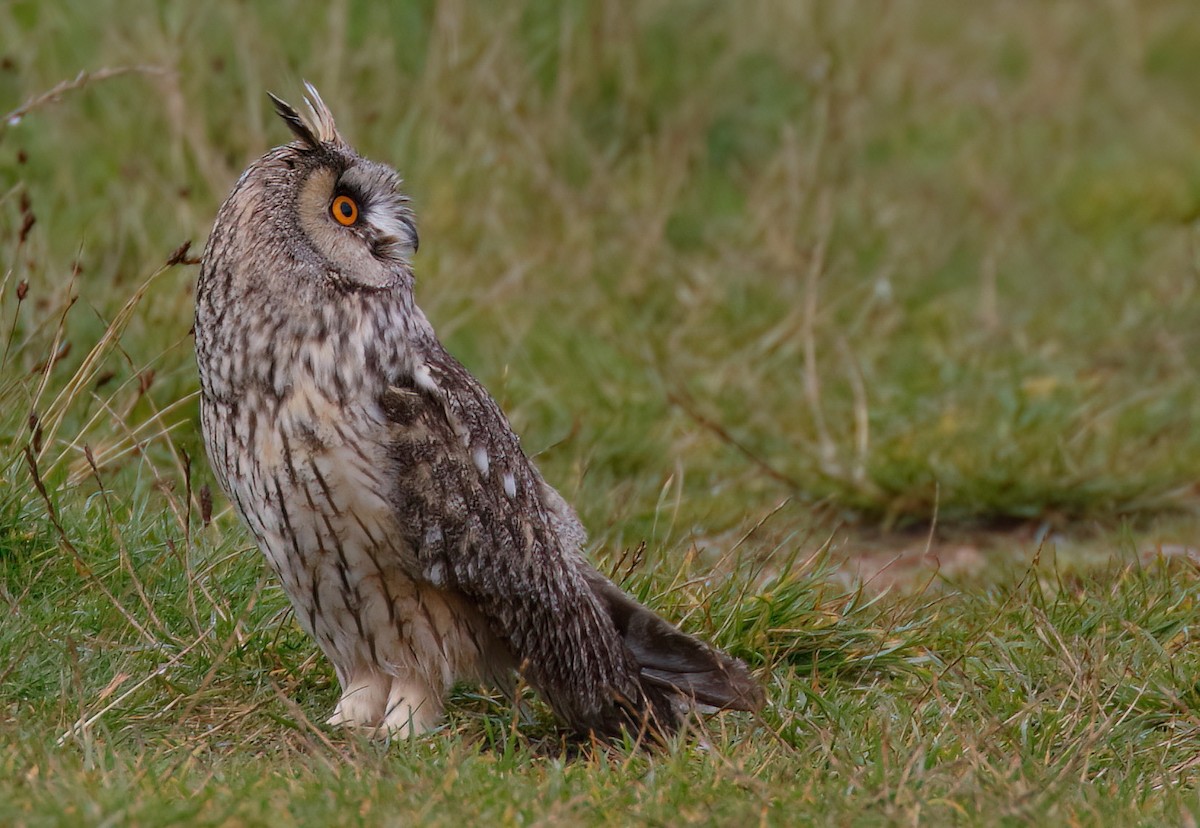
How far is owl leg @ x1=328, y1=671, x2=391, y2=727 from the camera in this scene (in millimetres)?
3723

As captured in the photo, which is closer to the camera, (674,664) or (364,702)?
(364,702)

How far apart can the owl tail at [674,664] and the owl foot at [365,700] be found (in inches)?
→ 21.9

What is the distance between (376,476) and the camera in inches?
136

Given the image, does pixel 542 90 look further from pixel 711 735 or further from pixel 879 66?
pixel 711 735

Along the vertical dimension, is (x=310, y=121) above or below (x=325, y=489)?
above

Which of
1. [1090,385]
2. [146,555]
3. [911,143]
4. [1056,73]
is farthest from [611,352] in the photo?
[1056,73]

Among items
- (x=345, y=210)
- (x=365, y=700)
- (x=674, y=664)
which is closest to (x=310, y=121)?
(x=345, y=210)

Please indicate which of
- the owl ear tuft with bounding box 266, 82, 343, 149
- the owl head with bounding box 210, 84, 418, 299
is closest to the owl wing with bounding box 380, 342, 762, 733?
the owl head with bounding box 210, 84, 418, 299

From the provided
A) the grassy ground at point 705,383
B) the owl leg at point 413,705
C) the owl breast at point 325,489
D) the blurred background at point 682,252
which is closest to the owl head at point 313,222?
the owl breast at point 325,489

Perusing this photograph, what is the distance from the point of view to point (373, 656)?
3680mm

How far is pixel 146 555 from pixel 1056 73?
28.7 ft

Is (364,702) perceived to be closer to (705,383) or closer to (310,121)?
(310,121)

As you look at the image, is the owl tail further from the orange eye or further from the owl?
the orange eye

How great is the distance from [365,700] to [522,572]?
0.47m
